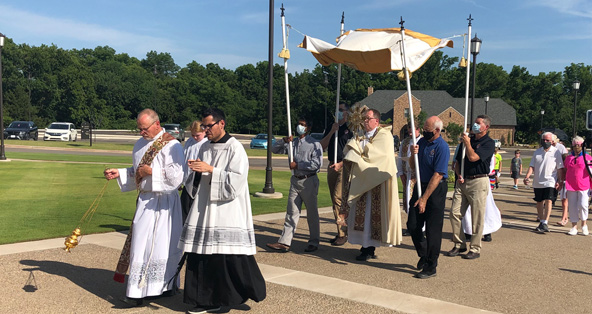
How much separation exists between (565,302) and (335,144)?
393 cm

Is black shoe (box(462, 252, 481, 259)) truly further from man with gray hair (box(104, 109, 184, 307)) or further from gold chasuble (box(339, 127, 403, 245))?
man with gray hair (box(104, 109, 184, 307))

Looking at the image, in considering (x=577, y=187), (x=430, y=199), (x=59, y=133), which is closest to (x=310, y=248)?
(x=430, y=199)

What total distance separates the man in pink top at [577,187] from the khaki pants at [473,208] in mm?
3202

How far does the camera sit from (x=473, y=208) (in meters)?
8.07

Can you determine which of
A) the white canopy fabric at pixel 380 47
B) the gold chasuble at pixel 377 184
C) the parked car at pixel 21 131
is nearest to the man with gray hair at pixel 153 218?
the gold chasuble at pixel 377 184

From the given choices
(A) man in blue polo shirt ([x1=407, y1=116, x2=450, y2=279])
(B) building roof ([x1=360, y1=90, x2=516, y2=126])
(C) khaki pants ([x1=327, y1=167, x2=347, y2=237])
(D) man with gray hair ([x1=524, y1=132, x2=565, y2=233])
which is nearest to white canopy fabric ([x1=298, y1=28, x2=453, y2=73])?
(A) man in blue polo shirt ([x1=407, y1=116, x2=450, y2=279])

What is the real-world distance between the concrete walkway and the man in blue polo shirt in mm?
297

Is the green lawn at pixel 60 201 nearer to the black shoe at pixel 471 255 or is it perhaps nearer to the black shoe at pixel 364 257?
the black shoe at pixel 364 257

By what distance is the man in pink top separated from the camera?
1013cm

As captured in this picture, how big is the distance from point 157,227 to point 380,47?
176 inches

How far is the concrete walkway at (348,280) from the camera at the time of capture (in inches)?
214

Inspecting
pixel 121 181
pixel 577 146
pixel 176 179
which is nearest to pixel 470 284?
pixel 176 179

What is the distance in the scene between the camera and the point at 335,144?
8.51 metres

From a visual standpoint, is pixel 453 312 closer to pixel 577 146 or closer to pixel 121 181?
pixel 121 181
